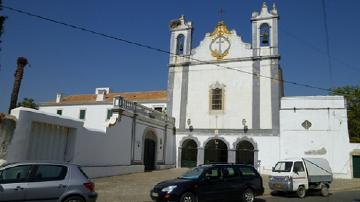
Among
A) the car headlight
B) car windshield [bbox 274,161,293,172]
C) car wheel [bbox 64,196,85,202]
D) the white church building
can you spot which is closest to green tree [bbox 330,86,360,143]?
the white church building

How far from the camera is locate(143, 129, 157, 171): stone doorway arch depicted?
2595 cm

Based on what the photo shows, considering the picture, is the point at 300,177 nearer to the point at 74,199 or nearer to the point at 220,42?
the point at 74,199

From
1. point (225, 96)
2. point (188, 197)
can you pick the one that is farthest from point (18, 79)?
point (188, 197)

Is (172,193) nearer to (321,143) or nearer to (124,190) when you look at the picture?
(124,190)

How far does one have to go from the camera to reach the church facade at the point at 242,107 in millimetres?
26531

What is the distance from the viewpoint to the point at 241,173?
12836mm

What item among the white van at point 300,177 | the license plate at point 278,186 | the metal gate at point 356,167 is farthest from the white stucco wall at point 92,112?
the metal gate at point 356,167

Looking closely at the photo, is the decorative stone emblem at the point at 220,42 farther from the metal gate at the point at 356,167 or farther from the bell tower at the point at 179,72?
the metal gate at the point at 356,167

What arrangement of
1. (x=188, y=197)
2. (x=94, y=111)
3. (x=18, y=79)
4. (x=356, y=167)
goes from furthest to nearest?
(x=94, y=111) → (x=18, y=79) → (x=356, y=167) → (x=188, y=197)

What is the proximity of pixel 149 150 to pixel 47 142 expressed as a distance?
11.6 metres

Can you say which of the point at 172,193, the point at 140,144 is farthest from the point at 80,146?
the point at 172,193

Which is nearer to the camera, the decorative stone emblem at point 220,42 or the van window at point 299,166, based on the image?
the van window at point 299,166

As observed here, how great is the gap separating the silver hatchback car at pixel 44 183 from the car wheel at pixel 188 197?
10.1 ft

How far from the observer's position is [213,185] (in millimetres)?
11766
